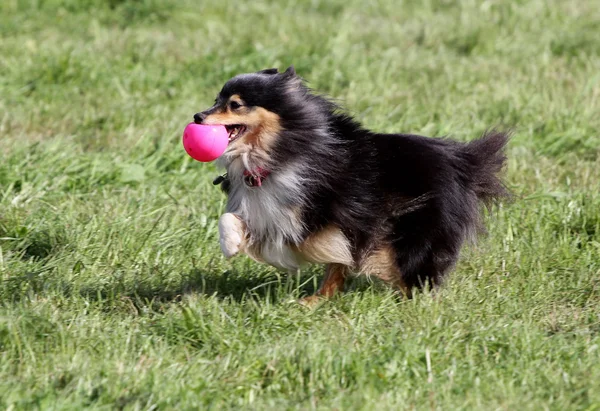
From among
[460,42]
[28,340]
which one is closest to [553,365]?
[28,340]

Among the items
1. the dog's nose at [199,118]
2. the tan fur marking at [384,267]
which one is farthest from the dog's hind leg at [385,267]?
the dog's nose at [199,118]

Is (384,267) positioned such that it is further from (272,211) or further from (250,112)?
(250,112)

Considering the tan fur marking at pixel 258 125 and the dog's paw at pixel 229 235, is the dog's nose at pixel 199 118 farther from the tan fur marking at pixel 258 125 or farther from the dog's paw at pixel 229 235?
the dog's paw at pixel 229 235

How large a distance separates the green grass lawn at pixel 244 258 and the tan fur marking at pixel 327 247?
21 cm

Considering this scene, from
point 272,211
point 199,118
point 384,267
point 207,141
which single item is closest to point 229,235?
point 272,211

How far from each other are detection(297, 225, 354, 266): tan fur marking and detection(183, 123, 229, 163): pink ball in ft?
1.86

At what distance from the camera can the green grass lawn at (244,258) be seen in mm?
3434

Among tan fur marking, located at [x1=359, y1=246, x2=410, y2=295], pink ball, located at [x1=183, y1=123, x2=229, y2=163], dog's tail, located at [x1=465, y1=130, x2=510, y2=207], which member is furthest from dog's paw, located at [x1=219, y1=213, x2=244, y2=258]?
dog's tail, located at [x1=465, y1=130, x2=510, y2=207]

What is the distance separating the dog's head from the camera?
4.01m

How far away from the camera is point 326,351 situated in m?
3.50

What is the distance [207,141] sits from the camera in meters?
3.94

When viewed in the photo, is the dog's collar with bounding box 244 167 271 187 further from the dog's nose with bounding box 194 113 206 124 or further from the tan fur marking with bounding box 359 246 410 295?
the tan fur marking with bounding box 359 246 410 295

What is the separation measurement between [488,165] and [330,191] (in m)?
0.89

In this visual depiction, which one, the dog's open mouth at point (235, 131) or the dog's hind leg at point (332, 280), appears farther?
the dog's hind leg at point (332, 280)
